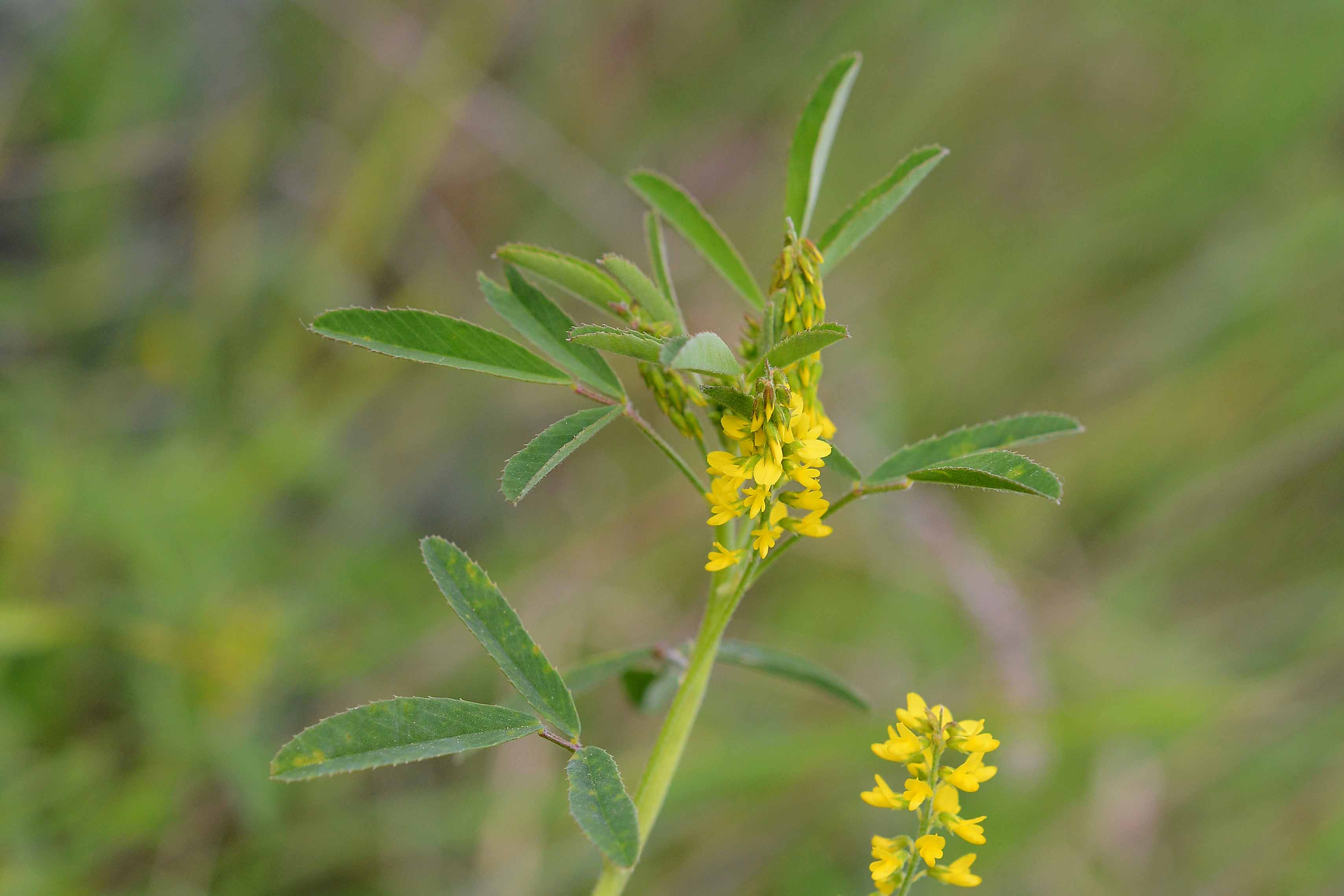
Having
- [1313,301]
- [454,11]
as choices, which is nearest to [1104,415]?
[1313,301]

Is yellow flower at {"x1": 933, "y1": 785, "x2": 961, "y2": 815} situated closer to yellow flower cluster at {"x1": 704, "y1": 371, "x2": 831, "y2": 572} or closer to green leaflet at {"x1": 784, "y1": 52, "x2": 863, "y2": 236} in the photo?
yellow flower cluster at {"x1": 704, "y1": 371, "x2": 831, "y2": 572}

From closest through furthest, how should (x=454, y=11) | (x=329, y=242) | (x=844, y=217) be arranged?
(x=844, y=217)
(x=329, y=242)
(x=454, y=11)

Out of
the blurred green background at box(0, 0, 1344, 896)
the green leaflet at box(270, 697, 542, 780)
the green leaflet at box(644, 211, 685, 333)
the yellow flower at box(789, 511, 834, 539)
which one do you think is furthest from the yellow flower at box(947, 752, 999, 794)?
the blurred green background at box(0, 0, 1344, 896)

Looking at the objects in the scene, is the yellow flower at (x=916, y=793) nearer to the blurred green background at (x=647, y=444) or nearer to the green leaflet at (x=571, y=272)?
the green leaflet at (x=571, y=272)

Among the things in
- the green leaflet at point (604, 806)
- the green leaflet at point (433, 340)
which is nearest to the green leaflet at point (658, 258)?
the green leaflet at point (433, 340)

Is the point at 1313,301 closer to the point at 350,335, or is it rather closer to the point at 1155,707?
the point at 1155,707

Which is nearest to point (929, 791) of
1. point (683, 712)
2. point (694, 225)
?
point (683, 712)
